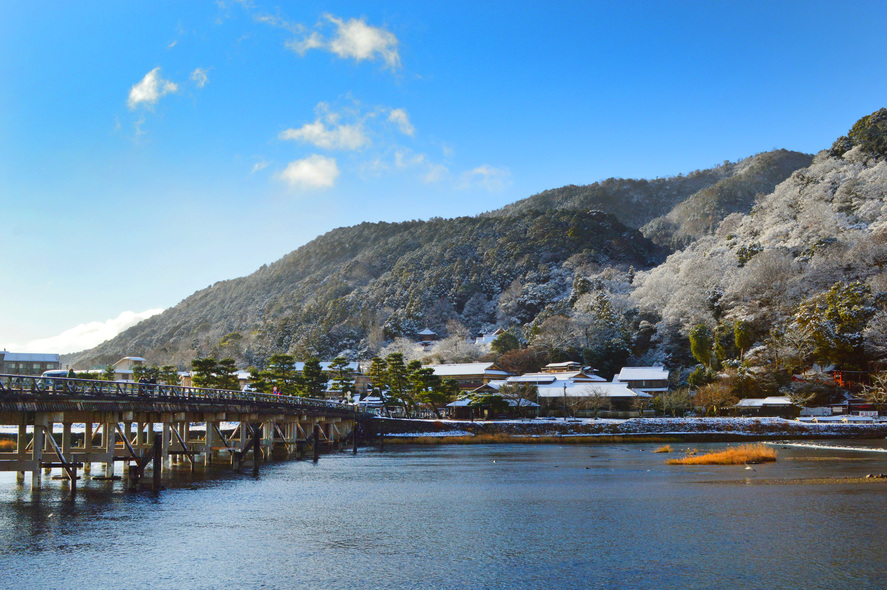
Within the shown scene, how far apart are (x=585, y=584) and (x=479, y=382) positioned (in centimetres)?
6865

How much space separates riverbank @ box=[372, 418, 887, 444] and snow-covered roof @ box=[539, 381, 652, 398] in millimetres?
5710

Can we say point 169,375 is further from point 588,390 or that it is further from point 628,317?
point 628,317

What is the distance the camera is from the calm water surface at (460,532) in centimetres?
1348

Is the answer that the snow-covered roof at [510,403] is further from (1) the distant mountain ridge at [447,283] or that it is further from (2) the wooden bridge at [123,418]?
(1) the distant mountain ridge at [447,283]

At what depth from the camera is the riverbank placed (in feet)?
176

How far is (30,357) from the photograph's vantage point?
10094 cm

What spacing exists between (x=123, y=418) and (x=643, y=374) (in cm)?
5824

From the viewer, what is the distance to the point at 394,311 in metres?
129

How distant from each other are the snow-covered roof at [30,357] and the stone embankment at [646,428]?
66884mm

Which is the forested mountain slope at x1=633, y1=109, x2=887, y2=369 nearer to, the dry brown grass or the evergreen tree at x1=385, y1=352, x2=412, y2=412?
the dry brown grass

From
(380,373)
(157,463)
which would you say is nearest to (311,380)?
(380,373)

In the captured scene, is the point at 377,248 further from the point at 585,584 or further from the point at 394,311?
the point at 585,584

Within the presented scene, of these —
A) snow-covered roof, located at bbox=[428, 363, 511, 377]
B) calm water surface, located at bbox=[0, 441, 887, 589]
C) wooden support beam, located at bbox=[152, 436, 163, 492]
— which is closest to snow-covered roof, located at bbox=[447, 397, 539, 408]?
snow-covered roof, located at bbox=[428, 363, 511, 377]

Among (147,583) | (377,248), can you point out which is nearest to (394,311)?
(377,248)
